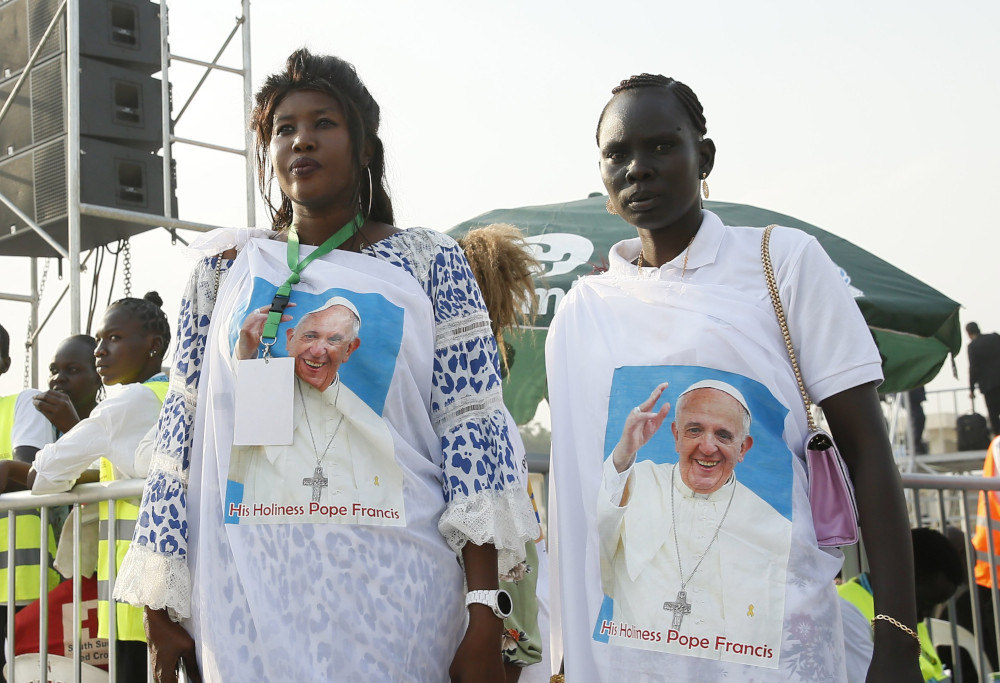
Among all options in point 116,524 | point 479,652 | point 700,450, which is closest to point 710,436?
point 700,450

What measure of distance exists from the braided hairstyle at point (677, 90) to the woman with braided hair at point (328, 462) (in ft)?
1.86

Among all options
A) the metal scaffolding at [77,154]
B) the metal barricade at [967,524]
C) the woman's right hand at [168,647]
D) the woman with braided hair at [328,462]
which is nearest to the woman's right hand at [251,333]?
the woman with braided hair at [328,462]

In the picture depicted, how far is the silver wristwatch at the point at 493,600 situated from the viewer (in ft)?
7.00

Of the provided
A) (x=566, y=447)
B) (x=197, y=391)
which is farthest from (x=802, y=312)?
(x=197, y=391)

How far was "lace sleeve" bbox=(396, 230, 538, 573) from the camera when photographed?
7.17ft

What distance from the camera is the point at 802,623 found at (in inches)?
79.0

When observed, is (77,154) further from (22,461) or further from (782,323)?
(782,323)

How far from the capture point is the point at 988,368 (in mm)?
11578

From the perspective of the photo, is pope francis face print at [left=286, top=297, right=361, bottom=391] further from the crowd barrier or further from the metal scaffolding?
the metal scaffolding

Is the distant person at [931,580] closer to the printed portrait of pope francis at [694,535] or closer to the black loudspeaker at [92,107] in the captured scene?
the printed portrait of pope francis at [694,535]

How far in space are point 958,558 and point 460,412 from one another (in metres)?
2.72

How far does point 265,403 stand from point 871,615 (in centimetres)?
260

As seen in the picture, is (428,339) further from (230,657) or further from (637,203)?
(230,657)

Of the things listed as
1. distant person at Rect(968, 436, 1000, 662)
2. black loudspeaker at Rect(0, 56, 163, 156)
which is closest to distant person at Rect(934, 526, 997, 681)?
distant person at Rect(968, 436, 1000, 662)
